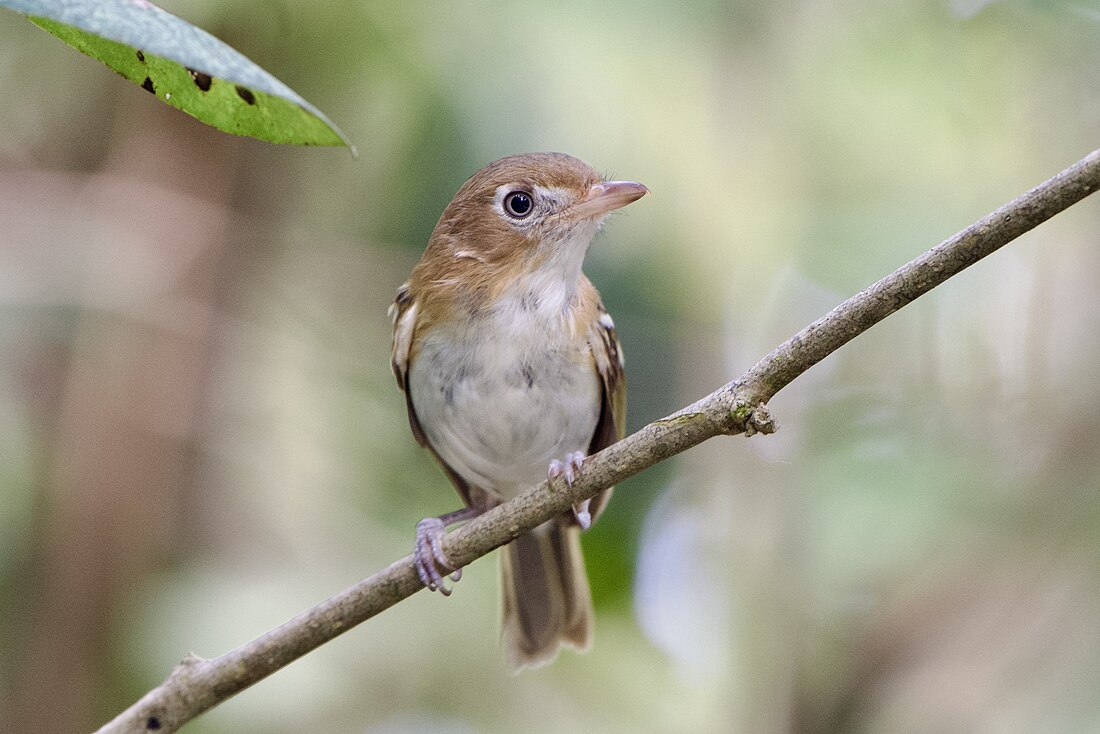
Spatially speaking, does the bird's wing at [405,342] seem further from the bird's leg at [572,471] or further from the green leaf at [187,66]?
the green leaf at [187,66]

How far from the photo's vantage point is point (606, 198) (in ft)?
12.8

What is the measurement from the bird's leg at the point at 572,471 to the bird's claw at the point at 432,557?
36 centimetres

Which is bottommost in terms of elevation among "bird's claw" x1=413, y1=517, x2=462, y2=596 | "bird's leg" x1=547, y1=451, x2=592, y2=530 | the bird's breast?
"bird's claw" x1=413, y1=517, x2=462, y2=596

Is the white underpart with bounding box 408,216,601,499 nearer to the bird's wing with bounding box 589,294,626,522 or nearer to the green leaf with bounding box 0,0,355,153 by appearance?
the bird's wing with bounding box 589,294,626,522

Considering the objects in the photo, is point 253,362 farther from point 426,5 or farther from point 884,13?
point 884,13

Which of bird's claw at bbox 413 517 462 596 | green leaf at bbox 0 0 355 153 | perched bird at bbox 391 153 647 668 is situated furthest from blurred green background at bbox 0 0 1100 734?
green leaf at bbox 0 0 355 153

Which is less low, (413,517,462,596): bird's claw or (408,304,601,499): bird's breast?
(408,304,601,499): bird's breast

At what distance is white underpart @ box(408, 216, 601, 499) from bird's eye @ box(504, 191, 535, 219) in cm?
18

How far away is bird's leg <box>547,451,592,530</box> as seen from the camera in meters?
2.77

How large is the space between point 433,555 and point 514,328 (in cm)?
86

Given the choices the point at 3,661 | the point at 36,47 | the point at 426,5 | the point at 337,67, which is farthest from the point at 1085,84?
Result: the point at 3,661

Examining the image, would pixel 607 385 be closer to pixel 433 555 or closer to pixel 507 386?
pixel 507 386

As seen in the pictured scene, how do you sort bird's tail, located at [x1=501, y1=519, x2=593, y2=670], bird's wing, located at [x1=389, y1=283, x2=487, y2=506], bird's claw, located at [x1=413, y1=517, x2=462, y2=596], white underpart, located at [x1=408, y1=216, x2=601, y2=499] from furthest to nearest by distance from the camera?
bird's tail, located at [x1=501, y1=519, x2=593, y2=670] → bird's wing, located at [x1=389, y1=283, x2=487, y2=506] → white underpart, located at [x1=408, y1=216, x2=601, y2=499] → bird's claw, located at [x1=413, y1=517, x2=462, y2=596]

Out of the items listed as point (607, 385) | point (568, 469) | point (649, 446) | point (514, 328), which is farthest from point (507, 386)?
point (649, 446)
